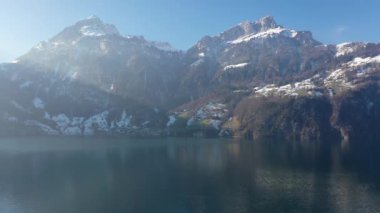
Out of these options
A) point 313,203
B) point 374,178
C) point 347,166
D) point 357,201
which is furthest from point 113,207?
point 347,166

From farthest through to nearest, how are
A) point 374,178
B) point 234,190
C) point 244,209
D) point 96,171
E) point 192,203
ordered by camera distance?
1. point 96,171
2. point 374,178
3. point 234,190
4. point 192,203
5. point 244,209

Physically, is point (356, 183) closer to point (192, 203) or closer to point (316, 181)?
point (316, 181)

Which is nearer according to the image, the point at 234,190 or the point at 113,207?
the point at 113,207

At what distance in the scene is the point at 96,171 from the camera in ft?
573

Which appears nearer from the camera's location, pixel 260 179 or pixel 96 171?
pixel 260 179

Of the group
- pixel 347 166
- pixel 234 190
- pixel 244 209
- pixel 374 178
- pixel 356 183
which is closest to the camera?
pixel 244 209

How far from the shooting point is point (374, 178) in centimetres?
15638

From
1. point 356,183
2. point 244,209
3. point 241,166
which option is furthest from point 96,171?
point 356,183

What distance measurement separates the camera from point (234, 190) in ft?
440

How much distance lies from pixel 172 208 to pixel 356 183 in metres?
71.5

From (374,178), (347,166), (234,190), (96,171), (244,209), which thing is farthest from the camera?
(347,166)

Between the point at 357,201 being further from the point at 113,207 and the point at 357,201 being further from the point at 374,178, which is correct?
the point at 113,207

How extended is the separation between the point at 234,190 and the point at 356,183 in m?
46.3

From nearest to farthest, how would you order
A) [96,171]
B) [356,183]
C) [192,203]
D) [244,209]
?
1. [244,209]
2. [192,203]
3. [356,183]
4. [96,171]
